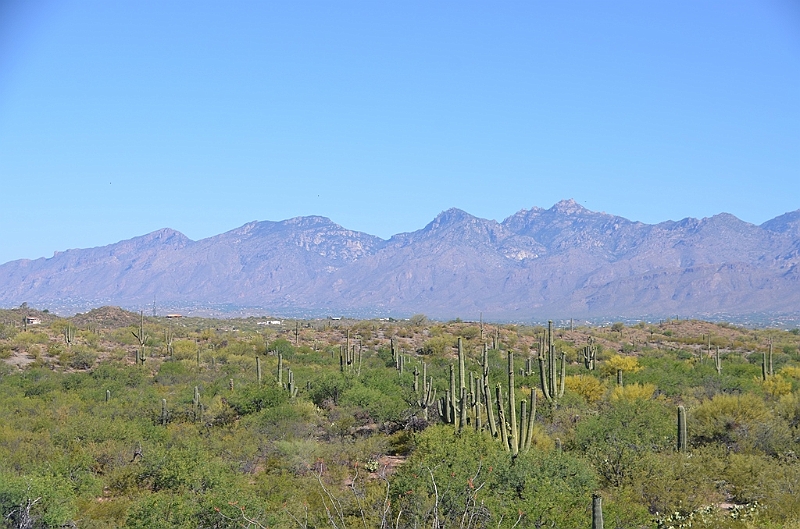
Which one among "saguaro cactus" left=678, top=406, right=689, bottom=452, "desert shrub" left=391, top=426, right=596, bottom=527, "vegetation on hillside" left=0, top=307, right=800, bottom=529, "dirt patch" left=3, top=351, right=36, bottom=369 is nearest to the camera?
"desert shrub" left=391, top=426, right=596, bottom=527

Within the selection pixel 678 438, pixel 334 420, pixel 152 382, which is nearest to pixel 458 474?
pixel 678 438

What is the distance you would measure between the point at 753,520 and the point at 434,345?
121 ft

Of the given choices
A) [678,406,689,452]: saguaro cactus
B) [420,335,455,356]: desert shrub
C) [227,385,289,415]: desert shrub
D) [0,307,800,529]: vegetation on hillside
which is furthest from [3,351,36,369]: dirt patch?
[678,406,689,452]: saguaro cactus

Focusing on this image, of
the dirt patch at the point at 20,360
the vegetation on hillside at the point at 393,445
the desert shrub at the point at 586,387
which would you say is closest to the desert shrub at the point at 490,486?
the vegetation on hillside at the point at 393,445

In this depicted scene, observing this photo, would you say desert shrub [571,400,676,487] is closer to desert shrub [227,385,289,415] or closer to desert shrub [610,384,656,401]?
desert shrub [610,384,656,401]

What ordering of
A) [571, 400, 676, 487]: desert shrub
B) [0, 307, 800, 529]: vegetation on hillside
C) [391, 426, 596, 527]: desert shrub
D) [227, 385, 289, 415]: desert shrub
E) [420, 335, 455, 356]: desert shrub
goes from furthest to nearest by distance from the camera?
[420, 335, 455, 356]: desert shrub < [227, 385, 289, 415]: desert shrub < [571, 400, 676, 487]: desert shrub < [0, 307, 800, 529]: vegetation on hillside < [391, 426, 596, 527]: desert shrub

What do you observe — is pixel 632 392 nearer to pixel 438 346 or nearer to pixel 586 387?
pixel 586 387

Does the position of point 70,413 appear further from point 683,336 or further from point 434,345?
point 683,336

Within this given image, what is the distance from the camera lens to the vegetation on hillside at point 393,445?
1759 cm

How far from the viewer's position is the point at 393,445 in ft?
88.4

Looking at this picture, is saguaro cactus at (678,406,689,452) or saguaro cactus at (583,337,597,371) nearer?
saguaro cactus at (678,406,689,452)

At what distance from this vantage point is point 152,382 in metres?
39.8

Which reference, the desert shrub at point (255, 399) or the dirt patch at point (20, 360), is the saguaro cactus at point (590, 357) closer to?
the desert shrub at point (255, 399)

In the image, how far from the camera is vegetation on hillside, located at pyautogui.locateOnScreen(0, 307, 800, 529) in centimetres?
1759
